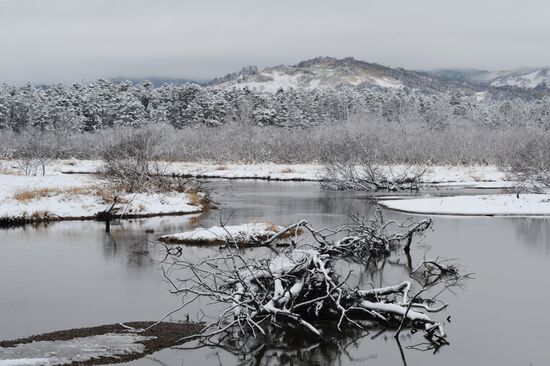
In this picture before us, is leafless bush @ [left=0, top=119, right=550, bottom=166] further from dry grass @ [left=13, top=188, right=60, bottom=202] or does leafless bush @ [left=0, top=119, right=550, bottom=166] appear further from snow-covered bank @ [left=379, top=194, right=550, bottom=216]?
dry grass @ [left=13, top=188, right=60, bottom=202]

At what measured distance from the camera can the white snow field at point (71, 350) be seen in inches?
461

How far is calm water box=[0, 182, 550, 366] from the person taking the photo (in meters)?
12.8

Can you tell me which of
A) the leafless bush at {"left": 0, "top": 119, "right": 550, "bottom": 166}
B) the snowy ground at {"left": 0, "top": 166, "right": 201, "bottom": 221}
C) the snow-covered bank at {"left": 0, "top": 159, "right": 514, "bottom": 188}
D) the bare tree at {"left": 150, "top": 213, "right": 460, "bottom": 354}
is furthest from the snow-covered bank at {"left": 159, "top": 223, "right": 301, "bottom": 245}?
the leafless bush at {"left": 0, "top": 119, "right": 550, "bottom": 166}

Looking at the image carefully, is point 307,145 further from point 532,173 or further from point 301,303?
point 301,303

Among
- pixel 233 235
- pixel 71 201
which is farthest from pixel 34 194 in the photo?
pixel 233 235

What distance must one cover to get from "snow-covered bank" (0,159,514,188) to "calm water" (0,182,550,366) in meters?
28.5

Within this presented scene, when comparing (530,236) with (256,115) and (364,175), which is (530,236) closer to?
(364,175)

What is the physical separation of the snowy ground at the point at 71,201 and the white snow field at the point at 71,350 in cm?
2164

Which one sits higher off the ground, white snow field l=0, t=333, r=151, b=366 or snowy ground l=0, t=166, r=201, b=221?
snowy ground l=0, t=166, r=201, b=221

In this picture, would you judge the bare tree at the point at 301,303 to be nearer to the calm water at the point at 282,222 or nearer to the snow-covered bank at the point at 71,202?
the calm water at the point at 282,222

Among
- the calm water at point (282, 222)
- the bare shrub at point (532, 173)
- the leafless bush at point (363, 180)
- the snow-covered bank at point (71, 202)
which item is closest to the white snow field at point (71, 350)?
the calm water at point (282, 222)

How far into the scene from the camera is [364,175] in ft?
182

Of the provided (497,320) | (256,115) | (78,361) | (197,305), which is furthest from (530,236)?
(256,115)

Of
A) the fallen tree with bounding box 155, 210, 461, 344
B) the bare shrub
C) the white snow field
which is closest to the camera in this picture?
the white snow field
